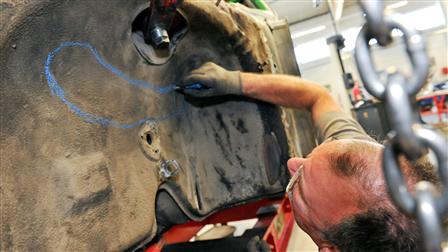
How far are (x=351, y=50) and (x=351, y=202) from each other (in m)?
6.12

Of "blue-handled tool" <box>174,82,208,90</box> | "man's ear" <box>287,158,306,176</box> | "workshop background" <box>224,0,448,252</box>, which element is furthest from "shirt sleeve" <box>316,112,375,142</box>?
"workshop background" <box>224,0,448,252</box>

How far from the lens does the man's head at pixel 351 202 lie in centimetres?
81

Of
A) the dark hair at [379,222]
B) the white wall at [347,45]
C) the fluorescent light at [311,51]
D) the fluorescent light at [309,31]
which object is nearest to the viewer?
the dark hair at [379,222]

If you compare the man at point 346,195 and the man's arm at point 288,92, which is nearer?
the man at point 346,195

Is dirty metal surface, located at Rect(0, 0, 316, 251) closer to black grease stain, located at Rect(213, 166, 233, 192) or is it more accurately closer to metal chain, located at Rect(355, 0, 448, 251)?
black grease stain, located at Rect(213, 166, 233, 192)

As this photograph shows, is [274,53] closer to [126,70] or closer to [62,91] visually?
[126,70]

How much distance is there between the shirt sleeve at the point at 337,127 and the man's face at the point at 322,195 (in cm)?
22

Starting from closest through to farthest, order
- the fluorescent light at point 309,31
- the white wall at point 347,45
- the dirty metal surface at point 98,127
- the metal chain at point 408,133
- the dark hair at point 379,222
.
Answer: the metal chain at point 408,133 → the dirty metal surface at point 98,127 → the dark hair at point 379,222 → the white wall at point 347,45 → the fluorescent light at point 309,31

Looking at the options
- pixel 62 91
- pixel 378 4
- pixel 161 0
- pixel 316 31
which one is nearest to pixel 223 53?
pixel 161 0

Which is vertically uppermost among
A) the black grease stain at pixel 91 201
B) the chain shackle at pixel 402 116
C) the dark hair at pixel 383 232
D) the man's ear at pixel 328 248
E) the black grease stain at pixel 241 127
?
the chain shackle at pixel 402 116

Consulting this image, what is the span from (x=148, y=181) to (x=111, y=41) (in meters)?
0.36

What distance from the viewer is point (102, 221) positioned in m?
0.73

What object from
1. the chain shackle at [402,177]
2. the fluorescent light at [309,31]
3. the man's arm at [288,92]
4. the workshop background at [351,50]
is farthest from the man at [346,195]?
the fluorescent light at [309,31]

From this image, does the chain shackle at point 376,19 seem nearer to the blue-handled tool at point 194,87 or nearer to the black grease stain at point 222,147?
the blue-handled tool at point 194,87
